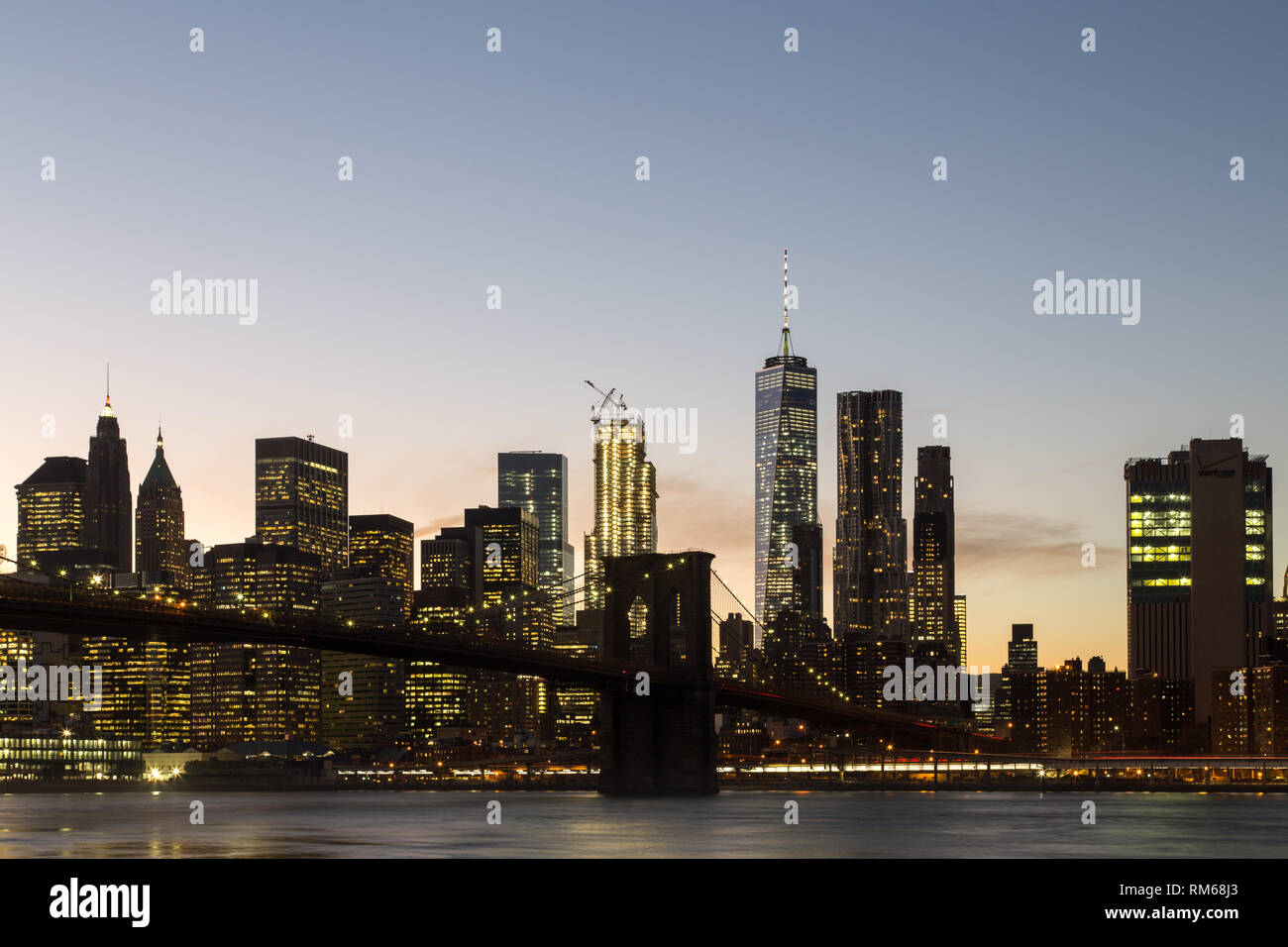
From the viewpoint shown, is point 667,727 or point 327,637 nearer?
point 327,637

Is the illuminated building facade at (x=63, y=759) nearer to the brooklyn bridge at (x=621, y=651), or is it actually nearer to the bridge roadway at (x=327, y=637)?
the bridge roadway at (x=327, y=637)

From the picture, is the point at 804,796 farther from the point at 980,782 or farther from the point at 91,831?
the point at 91,831

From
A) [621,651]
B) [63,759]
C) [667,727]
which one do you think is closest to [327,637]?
[667,727]

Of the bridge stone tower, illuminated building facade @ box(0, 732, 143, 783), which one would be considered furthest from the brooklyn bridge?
illuminated building facade @ box(0, 732, 143, 783)

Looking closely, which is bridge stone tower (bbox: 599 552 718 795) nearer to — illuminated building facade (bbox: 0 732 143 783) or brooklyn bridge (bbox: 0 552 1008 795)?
brooklyn bridge (bbox: 0 552 1008 795)

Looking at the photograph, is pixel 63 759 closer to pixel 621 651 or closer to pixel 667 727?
pixel 621 651

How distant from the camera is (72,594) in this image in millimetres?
68875

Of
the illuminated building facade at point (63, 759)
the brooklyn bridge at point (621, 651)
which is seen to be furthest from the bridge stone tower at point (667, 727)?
the illuminated building facade at point (63, 759)

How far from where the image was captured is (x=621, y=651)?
102 meters

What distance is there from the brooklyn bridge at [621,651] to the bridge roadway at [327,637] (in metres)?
0.07

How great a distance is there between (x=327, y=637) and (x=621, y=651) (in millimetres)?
26657

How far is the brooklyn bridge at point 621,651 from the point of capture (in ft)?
232

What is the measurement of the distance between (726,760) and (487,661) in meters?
76.7
